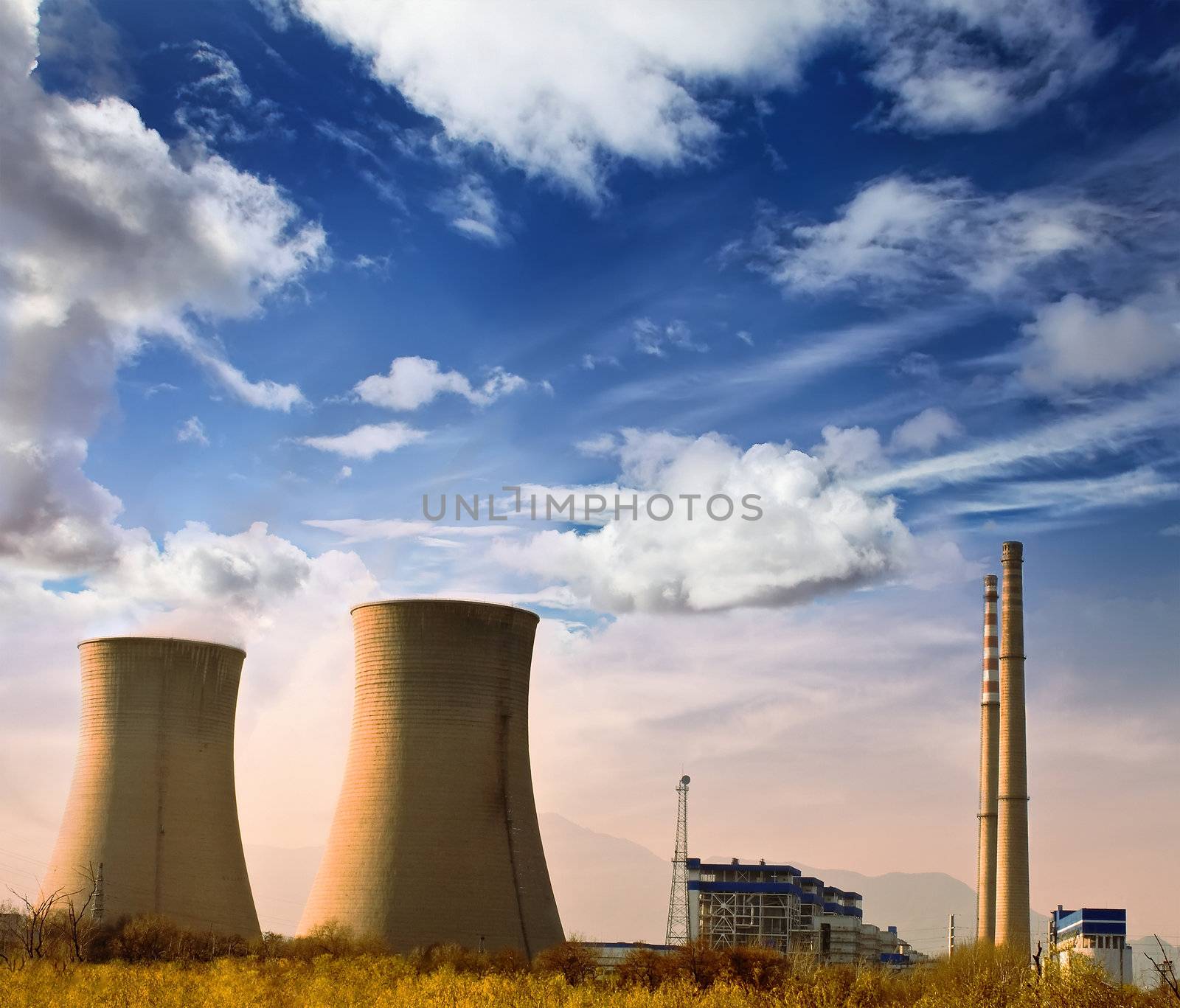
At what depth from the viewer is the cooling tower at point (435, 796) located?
26641mm

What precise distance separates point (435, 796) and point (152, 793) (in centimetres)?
721

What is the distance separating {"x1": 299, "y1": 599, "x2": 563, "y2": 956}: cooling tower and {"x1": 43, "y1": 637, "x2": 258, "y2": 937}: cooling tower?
420 cm

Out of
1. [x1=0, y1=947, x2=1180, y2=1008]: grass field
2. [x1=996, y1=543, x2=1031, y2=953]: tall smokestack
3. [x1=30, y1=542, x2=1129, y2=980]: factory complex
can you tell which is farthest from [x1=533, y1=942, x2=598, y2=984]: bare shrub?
[x1=996, y1=543, x2=1031, y2=953]: tall smokestack

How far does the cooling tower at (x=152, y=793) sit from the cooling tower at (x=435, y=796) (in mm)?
4199

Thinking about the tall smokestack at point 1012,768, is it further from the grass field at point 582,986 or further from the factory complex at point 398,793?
the grass field at point 582,986

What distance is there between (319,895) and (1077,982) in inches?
681

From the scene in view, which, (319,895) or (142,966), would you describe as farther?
(319,895)

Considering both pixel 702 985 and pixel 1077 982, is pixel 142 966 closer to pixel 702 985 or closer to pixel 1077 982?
pixel 702 985

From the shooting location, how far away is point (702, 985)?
60.3ft

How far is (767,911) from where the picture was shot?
36.9 m

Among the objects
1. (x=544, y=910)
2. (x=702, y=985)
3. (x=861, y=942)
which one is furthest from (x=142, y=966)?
(x=861, y=942)

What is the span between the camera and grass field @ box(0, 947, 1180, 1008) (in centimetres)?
1473

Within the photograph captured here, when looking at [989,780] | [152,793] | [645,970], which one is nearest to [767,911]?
[989,780]

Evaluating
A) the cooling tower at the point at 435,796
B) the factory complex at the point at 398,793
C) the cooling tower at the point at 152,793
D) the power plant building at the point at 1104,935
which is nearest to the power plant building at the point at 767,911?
the factory complex at the point at 398,793
